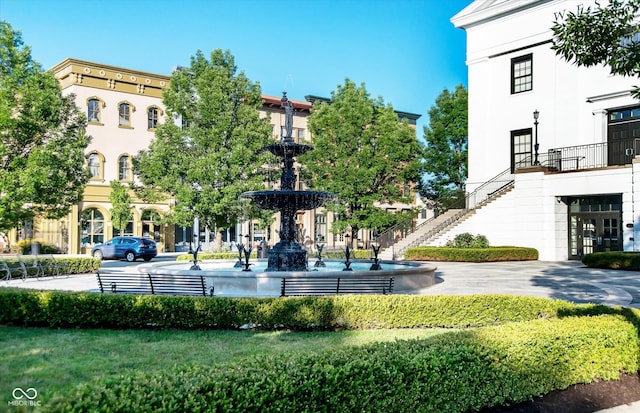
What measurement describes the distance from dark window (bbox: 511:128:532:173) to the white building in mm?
64

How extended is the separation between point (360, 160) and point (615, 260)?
16.9m

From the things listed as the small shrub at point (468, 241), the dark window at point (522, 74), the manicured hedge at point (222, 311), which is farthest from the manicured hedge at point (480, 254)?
the manicured hedge at point (222, 311)

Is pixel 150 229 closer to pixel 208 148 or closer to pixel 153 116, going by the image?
pixel 153 116

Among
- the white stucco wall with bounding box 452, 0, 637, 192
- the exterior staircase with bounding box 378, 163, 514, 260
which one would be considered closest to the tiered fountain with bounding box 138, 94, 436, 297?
the exterior staircase with bounding box 378, 163, 514, 260

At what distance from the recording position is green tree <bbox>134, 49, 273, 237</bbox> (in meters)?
28.7

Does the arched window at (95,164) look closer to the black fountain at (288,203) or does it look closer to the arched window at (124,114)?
the arched window at (124,114)

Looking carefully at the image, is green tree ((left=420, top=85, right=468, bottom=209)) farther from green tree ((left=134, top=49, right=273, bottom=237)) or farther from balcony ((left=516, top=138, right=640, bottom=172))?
green tree ((left=134, top=49, right=273, bottom=237))

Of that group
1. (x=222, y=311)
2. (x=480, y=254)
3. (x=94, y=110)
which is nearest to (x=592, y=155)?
(x=480, y=254)

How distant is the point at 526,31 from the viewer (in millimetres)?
33531

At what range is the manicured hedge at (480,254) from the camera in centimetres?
2830

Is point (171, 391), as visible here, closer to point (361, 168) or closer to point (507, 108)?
point (361, 168)

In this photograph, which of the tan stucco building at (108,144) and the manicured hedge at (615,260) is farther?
the tan stucco building at (108,144)

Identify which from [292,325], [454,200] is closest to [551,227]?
[454,200]

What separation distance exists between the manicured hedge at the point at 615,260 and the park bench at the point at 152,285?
19.2 meters
